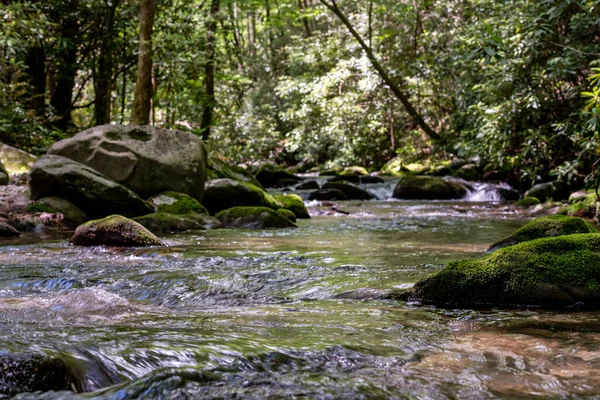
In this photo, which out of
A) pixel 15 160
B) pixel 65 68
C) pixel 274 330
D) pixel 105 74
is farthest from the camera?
pixel 65 68

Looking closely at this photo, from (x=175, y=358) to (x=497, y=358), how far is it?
159 cm

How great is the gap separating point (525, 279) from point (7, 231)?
6936 mm

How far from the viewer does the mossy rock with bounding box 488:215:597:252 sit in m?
5.37

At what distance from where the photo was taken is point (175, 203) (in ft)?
32.9

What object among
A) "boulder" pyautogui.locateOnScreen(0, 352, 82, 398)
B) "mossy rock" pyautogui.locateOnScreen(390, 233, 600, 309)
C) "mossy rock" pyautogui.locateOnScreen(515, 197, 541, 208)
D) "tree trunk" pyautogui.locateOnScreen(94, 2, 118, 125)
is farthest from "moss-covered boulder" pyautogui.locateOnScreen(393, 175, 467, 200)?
"boulder" pyautogui.locateOnScreen(0, 352, 82, 398)

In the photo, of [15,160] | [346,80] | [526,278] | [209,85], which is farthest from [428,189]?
[526,278]

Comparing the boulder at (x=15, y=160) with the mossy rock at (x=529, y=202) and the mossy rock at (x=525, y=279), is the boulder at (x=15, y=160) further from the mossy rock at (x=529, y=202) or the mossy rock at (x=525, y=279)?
the mossy rock at (x=529, y=202)

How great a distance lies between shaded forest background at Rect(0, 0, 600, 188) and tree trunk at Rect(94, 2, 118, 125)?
0.17ft

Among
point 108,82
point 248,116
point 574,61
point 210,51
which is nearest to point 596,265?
point 574,61

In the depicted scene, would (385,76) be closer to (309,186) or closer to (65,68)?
(309,186)

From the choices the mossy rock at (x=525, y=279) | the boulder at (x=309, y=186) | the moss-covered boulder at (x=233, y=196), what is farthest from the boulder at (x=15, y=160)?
the mossy rock at (x=525, y=279)

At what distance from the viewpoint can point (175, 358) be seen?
2688 mm

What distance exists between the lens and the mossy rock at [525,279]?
3.91m

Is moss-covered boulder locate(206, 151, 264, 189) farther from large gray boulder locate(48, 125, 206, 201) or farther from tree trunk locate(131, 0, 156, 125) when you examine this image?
large gray boulder locate(48, 125, 206, 201)
